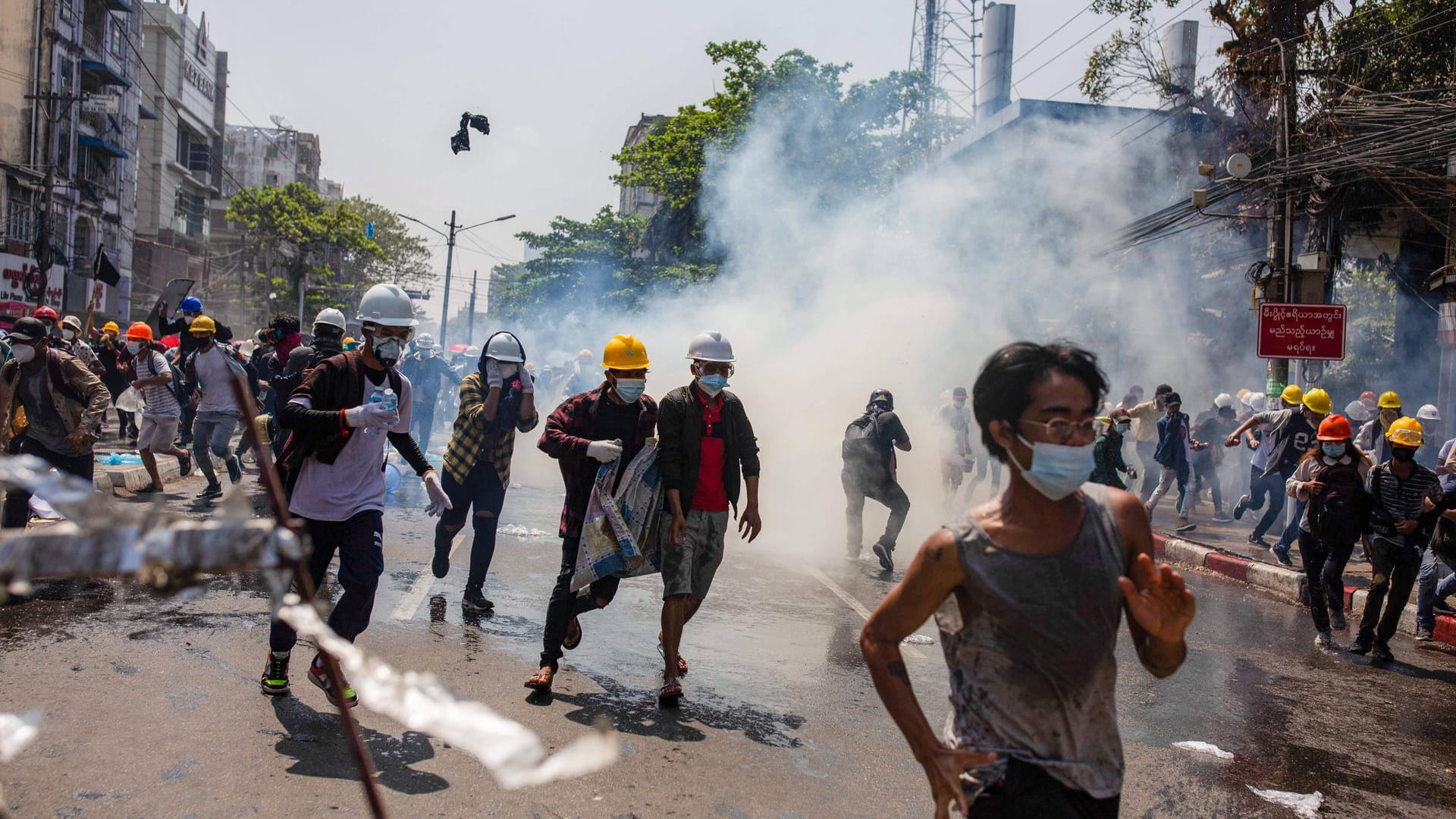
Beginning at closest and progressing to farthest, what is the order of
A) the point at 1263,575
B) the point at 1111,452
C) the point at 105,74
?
the point at 1263,575, the point at 1111,452, the point at 105,74

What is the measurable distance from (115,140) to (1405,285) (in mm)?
41890

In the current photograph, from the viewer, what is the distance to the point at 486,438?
6.60 metres

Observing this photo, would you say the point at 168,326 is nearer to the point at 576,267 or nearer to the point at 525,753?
the point at 525,753

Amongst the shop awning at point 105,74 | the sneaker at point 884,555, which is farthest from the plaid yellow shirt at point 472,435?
the shop awning at point 105,74

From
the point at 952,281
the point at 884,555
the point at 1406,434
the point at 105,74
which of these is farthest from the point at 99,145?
the point at 1406,434

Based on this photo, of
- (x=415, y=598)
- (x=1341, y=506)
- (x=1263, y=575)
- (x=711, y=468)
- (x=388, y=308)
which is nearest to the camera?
(x=388, y=308)

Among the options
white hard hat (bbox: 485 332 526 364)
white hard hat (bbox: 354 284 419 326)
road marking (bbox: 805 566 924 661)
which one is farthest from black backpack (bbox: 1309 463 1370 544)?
white hard hat (bbox: 354 284 419 326)

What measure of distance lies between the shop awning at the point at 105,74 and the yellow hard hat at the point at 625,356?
131 feet

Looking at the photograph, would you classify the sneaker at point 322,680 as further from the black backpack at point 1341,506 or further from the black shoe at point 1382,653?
the black shoe at point 1382,653

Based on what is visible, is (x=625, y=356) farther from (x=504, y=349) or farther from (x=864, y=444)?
(x=864, y=444)

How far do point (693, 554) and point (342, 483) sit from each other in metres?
1.63

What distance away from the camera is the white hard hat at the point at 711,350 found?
5371 mm

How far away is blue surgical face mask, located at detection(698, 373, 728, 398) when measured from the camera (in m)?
5.37

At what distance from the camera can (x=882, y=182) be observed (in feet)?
89.6
